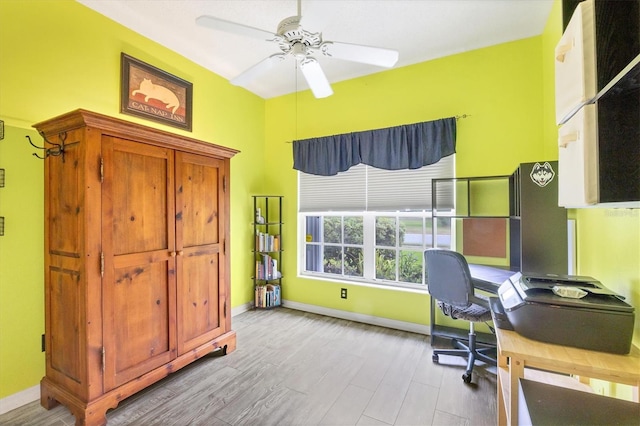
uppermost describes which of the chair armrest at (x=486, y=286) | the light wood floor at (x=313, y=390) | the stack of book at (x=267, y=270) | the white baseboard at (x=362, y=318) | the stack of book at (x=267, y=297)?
the chair armrest at (x=486, y=286)

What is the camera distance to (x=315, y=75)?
2.14 metres

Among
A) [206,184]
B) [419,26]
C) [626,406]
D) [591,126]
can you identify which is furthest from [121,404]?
[419,26]

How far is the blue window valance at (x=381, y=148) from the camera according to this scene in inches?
112

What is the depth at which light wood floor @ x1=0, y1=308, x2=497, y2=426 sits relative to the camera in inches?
68.4

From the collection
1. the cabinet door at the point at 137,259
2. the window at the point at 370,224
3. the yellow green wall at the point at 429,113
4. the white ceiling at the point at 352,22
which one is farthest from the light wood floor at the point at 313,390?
the white ceiling at the point at 352,22

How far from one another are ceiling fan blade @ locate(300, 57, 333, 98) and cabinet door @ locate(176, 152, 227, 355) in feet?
3.64

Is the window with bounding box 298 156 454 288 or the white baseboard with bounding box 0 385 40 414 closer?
the white baseboard with bounding box 0 385 40 414

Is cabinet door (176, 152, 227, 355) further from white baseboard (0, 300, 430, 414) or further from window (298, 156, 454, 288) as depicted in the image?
window (298, 156, 454, 288)

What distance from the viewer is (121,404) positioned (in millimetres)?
1852

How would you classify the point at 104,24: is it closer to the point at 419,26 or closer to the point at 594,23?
the point at 419,26

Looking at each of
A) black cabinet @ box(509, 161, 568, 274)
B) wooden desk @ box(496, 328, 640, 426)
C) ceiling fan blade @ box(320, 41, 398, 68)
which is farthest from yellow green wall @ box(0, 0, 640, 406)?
ceiling fan blade @ box(320, 41, 398, 68)

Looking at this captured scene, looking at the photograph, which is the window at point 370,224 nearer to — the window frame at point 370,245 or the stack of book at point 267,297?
the window frame at point 370,245

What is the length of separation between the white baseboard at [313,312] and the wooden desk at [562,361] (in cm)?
191

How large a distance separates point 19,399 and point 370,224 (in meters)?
3.25
